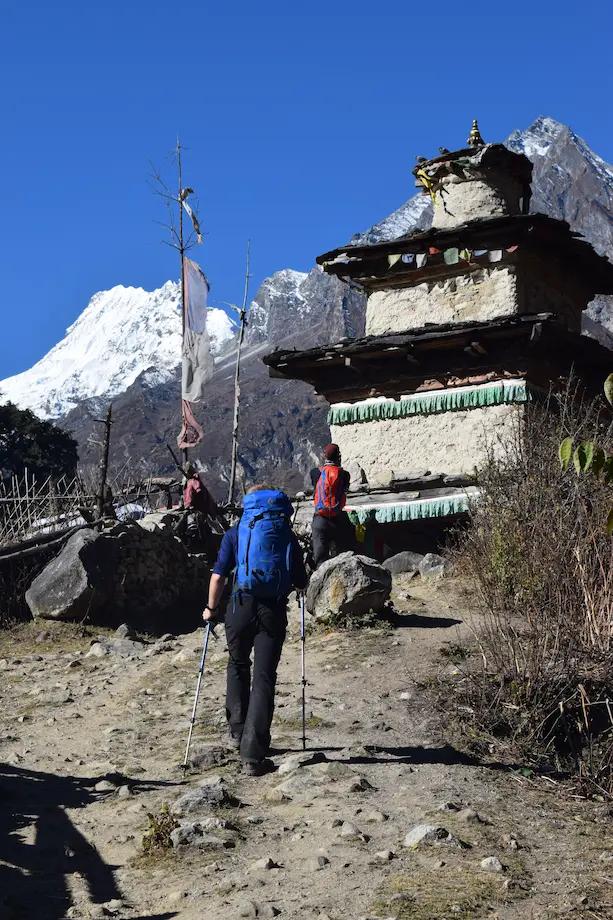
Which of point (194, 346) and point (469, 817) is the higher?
point (194, 346)

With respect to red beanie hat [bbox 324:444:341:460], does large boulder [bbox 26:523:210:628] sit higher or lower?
lower

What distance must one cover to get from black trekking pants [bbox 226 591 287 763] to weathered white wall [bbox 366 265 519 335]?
11.8 meters

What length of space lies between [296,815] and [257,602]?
1.79 m

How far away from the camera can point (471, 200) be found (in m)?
21.4

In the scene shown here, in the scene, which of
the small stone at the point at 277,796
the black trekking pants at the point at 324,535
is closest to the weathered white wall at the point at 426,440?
→ the black trekking pants at the point at 324,535

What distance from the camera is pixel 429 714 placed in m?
9.42

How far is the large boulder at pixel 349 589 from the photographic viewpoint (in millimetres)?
13008

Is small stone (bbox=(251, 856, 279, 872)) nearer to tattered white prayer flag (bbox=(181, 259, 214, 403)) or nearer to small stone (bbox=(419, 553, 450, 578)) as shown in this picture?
small stone (bbox=(419, 553, 450, 578))

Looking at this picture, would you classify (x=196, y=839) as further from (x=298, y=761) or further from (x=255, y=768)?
(x=298, y=761)

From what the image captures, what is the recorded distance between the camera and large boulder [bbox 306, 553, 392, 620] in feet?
42.7

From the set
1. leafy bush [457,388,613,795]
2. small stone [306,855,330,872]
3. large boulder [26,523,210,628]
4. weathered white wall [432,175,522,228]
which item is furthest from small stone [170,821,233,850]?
weathered white wall [432,175,522,228]

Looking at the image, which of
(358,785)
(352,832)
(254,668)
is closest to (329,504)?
(254,668)

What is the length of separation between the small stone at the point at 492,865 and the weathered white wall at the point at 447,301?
13958 mm

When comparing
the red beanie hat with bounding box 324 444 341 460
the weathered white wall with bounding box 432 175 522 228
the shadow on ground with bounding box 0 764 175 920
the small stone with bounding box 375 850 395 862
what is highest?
the weathered white wall with bounding box 432 175 522 228
